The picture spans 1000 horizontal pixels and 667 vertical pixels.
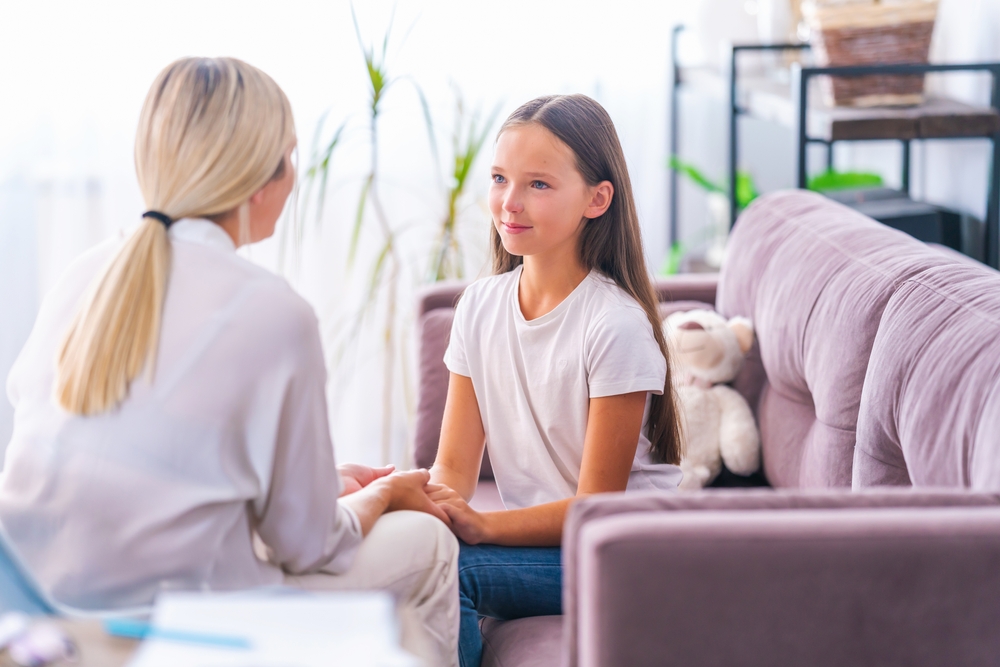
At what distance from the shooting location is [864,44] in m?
2.01

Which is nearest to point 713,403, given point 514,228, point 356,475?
point 514,228

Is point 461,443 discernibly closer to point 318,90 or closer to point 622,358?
point 622,358

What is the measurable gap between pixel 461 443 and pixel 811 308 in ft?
1.91

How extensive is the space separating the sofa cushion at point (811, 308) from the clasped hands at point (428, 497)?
53cm

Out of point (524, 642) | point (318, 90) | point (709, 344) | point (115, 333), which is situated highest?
point (318, 90)

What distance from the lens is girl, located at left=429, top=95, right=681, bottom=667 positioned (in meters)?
1.26

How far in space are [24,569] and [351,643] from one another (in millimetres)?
315

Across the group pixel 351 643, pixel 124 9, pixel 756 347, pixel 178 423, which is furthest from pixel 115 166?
pixel 351 643

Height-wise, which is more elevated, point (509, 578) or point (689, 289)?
point (689, 289)

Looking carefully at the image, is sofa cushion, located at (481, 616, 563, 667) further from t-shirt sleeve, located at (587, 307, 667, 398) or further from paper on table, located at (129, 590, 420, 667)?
paper on table, located at (129, 590, 420, 667)

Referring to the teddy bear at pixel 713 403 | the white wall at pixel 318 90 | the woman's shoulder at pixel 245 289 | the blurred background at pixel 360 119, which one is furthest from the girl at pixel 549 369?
the white wall at pixel 318 90

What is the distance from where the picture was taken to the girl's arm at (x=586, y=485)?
1.24m

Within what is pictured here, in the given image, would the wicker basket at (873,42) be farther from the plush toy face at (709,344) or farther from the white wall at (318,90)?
the white wall at (318,90)

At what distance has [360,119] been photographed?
2934 mm
